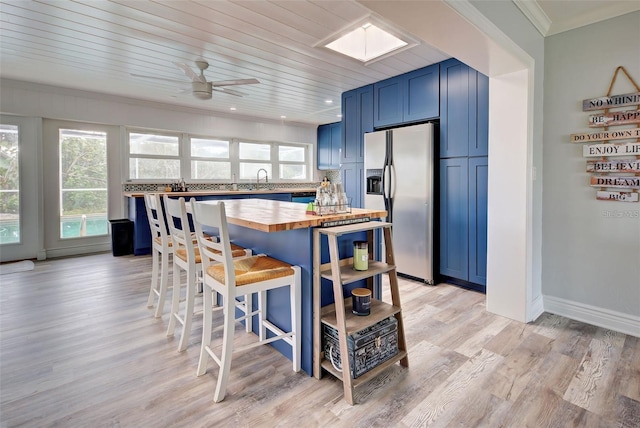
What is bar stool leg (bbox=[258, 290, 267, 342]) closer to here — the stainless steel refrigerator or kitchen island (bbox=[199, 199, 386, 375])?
kitchen island (bbox=[199, 199, 386, 375])

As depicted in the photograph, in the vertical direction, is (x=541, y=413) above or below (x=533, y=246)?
below

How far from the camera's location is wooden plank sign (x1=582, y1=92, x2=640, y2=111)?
85.7 inches

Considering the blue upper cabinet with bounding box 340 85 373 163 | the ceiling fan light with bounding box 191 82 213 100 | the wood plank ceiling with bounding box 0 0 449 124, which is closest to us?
the wood plank ceiling with bounding box 0 0 449 124

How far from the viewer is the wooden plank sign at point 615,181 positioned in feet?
7.20

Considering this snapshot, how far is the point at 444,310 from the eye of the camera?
2695 millimetres

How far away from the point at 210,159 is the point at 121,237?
2.05 m

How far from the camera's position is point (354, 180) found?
14.4 ft

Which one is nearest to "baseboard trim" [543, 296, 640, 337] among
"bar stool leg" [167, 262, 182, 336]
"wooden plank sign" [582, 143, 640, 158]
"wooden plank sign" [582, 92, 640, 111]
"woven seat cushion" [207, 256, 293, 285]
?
"wooden plank sign" [582, 143, 640, 158]

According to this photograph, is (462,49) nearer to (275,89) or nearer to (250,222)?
(250,222)

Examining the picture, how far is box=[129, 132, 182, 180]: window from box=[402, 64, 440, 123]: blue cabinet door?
4012 mm

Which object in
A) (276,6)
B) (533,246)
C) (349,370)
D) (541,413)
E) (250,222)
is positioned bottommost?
(541,413)

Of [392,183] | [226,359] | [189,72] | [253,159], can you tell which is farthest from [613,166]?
[253,159]

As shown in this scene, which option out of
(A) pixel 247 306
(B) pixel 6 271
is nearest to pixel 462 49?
(A) pixel 247 306

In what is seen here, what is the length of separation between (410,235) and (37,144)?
507 cm
